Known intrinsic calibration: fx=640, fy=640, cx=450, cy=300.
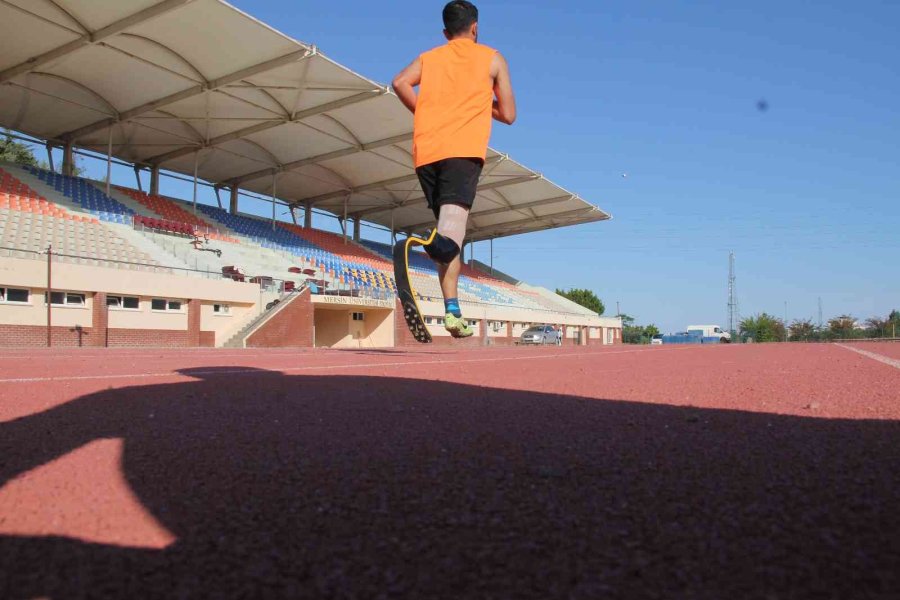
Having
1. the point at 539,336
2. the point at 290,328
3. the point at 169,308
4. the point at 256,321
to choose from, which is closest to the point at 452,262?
the point at 169,308

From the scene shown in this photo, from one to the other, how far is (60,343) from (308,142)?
14325mm

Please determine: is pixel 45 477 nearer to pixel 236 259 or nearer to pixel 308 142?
pixel 236 259

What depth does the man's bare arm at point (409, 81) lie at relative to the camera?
353cm

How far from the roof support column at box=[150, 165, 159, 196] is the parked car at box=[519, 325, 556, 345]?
21.9 metres

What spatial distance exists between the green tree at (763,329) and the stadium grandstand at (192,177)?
39538 millimetres

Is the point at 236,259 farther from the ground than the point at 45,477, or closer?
farther from the ground

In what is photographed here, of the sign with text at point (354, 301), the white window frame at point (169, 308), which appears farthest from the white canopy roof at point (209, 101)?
the white window frame at point (169, 308)

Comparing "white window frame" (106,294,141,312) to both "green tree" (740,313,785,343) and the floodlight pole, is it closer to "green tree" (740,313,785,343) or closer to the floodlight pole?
the floodlight pole

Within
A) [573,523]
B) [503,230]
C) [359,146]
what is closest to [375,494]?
[573,523]

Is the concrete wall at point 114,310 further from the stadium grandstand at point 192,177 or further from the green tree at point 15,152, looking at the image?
the green tree at point 15,152

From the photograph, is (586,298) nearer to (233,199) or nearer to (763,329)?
(763,329)

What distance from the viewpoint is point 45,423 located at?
265cm

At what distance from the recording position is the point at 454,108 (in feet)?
11.4

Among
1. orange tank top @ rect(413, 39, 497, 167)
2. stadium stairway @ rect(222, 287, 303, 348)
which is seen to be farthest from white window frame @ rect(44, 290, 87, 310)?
orange tank top @ rect(413, 39, 497, 167)
